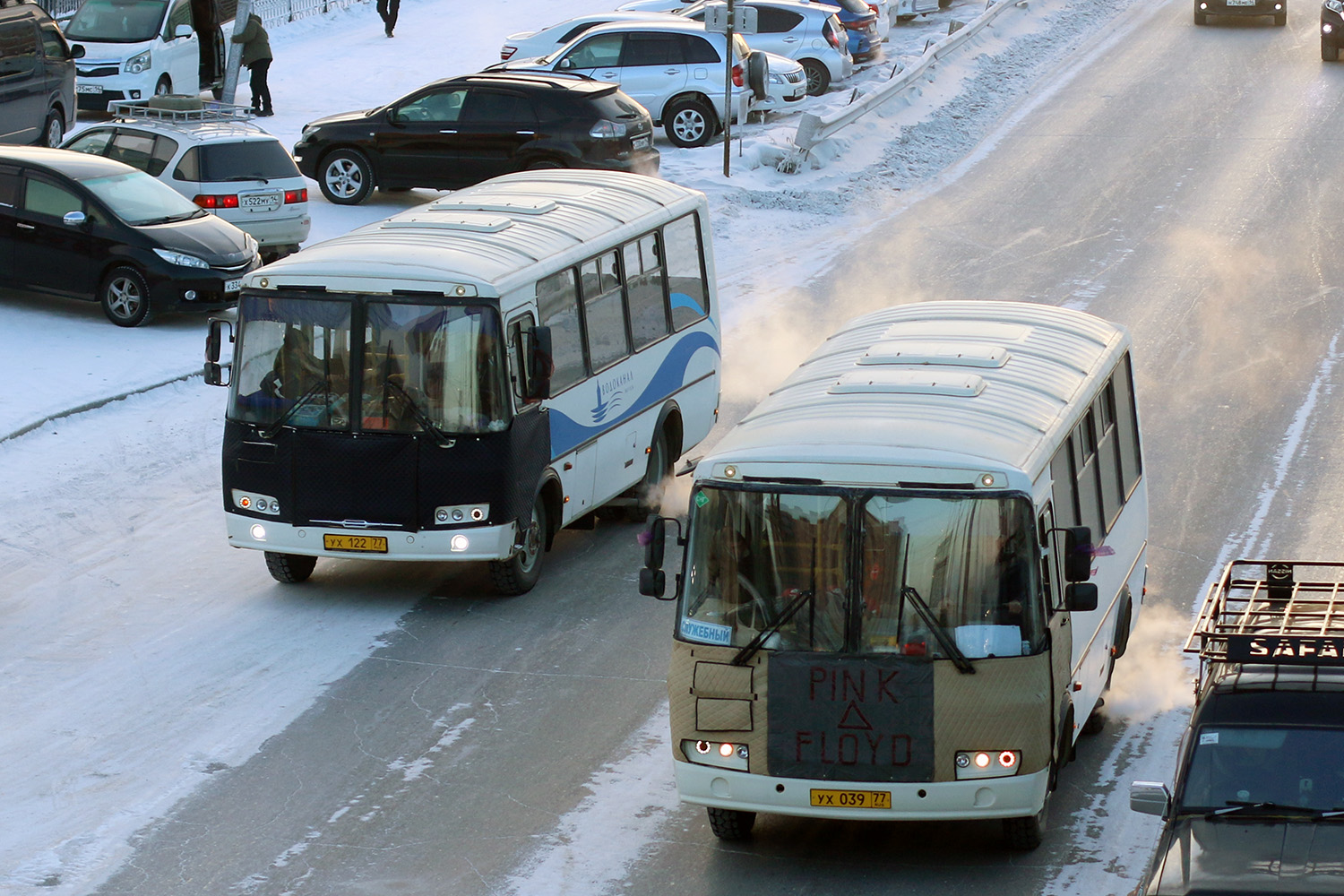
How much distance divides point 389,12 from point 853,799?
3316cm

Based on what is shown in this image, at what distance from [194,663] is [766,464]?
5.14 metres

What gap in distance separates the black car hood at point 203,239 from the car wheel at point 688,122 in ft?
34.4

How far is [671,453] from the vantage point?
650 inches

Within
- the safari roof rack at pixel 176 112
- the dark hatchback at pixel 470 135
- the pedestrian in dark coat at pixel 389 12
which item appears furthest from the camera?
the pedestrian in dark coat at pixel 389 12

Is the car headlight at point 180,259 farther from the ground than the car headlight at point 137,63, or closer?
closer

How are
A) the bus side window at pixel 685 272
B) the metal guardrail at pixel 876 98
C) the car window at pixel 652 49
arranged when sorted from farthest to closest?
the car window at pixel 652 49 < the metal guardrail at pixel 876 98 < the bus side window at pixel 685 272

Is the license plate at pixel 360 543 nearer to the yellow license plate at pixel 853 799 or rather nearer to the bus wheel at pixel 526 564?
the bus wheel at pixel 526 564

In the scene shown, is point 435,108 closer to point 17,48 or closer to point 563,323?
point 17,48

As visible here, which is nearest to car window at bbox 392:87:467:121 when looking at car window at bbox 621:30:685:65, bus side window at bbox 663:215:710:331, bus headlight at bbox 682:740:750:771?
car window at bbox 621:30:685:65

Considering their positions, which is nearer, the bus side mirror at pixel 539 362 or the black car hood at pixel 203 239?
the bus side mirror at pixel 539 362

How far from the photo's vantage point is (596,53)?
3112cm

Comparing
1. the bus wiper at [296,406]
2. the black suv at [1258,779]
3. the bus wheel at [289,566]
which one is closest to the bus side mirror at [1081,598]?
the black suv at [1258,779]

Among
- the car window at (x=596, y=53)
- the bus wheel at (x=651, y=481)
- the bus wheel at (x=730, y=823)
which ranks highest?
the car window at (x=596, y=53)

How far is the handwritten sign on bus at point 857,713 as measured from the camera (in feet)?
29.2
